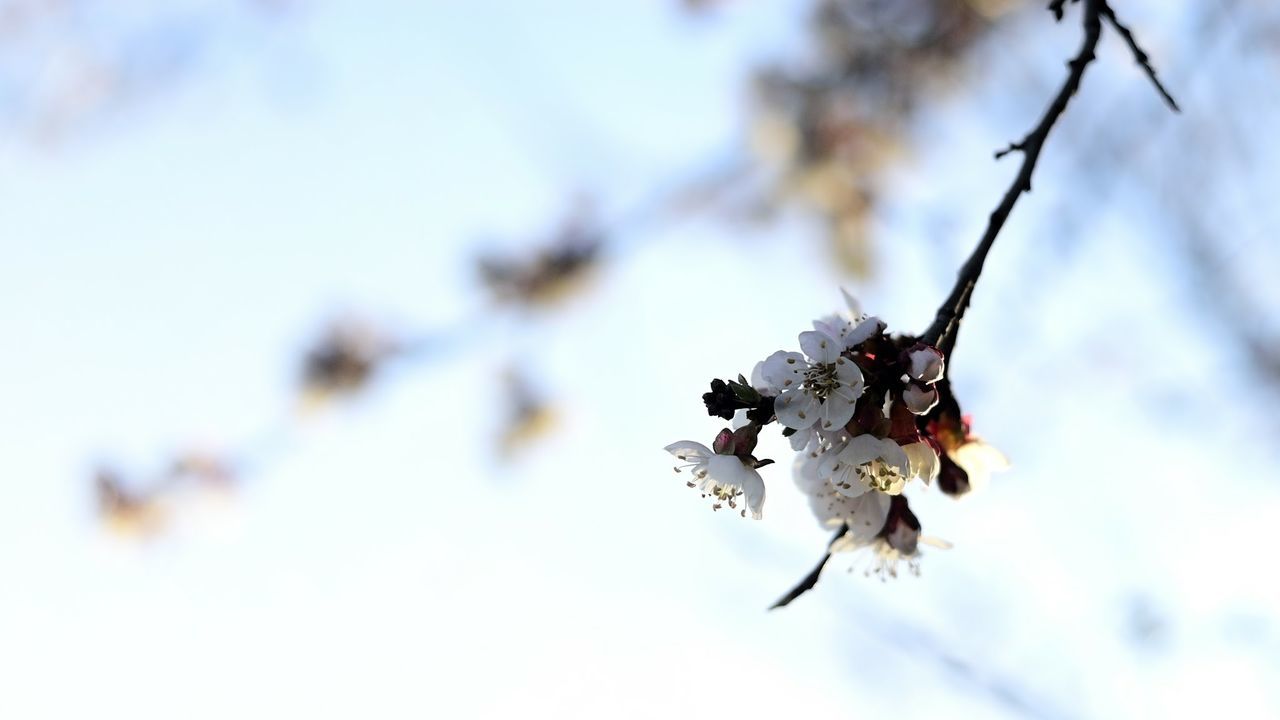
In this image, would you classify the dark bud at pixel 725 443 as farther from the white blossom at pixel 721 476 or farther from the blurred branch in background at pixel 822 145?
the blurred branch in background at pixel 822 145

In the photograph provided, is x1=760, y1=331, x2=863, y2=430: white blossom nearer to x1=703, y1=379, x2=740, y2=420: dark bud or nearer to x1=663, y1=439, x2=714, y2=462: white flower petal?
x1=703, y1=379, x2=740, y2=420: dark bud

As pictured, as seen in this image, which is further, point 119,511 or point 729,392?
point 119,511

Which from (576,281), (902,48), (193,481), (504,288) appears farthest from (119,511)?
(902,48)

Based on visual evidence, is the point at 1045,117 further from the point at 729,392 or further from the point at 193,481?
the point at 193,481

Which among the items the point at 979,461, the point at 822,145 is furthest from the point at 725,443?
the point at 822,145

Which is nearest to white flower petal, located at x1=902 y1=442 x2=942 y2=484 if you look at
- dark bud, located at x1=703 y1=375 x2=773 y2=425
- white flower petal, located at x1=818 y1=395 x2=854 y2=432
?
white flower petal, located at x1=818 y1=395 x2=854 y2=432

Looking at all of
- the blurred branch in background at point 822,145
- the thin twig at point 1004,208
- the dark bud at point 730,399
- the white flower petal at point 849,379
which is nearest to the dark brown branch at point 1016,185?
the thin twig at point 1004,208

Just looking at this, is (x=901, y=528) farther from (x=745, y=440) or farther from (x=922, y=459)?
(x=745, y=440)
